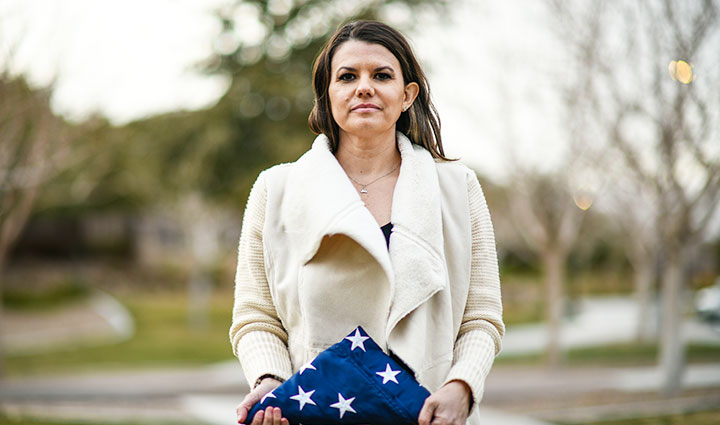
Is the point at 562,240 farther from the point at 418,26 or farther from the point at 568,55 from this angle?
the point at 418,26

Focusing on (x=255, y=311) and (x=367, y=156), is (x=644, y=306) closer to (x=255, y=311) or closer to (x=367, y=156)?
(x=367, y=156)

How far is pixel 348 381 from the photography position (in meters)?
1.74

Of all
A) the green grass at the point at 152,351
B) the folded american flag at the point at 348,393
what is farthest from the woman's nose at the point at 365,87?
the green grass at the point at 152,351

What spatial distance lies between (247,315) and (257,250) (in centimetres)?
19

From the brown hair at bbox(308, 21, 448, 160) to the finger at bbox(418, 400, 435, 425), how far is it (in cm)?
77

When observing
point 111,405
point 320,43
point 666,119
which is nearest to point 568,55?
point 666,119

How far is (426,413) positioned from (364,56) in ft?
3.22

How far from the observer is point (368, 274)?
1834mm

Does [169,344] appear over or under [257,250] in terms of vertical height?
over

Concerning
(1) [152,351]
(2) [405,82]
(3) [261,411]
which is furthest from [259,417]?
(1) [152,351]

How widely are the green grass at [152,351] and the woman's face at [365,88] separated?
44.0ft

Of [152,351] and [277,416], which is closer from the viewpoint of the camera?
[277,416]

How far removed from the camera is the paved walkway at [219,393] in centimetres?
853

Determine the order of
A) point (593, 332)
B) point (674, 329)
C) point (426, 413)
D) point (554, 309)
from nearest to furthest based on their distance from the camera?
point (426, 413), point (674, 329), point (554, 309), point (593, 332)
